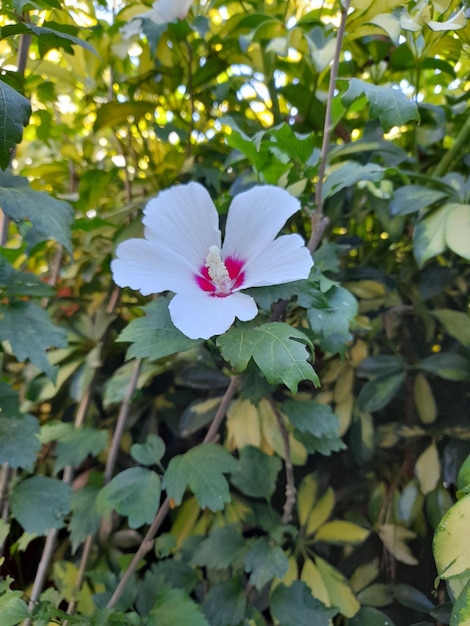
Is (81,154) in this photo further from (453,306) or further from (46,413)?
(453,306)

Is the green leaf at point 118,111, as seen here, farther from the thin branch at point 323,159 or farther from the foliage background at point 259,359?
the thin branch at point 323,159

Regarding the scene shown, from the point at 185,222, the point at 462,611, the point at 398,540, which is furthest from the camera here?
the point at 398,540

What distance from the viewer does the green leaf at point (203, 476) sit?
49 cm

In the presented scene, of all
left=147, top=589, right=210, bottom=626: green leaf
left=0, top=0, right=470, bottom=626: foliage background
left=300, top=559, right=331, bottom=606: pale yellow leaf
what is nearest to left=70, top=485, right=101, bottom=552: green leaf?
left=0, top=0, right=470, bottom=626: foliage background

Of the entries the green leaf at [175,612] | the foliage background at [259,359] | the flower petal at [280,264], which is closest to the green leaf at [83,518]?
the foliage background at [259,359]

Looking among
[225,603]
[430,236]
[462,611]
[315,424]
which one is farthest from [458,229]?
[225,603]

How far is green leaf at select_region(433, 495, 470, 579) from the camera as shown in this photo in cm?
39

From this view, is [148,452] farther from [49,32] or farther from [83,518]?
[49,32]

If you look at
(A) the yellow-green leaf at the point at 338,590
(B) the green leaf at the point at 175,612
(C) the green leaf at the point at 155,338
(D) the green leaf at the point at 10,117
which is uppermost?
(D) the green leaf at the point at 10,117

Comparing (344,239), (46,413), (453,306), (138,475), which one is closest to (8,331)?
(138,475)

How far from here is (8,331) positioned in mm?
543

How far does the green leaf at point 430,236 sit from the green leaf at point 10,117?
0.42 meters

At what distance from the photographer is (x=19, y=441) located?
0.54 m

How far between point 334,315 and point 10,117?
1.09 ft
